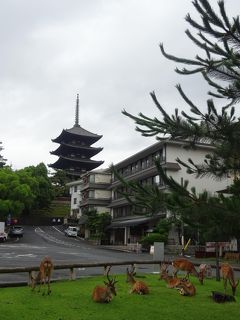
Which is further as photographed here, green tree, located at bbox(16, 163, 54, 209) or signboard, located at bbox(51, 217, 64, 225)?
signboard, located at bbox(51, 217, 64, 225)

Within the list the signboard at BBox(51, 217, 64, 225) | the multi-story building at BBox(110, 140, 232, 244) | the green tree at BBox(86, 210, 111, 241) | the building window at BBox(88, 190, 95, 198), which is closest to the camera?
the multi-story building at BBox(110, 140, 232, 244)

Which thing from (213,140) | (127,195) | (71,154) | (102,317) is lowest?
(102,317)

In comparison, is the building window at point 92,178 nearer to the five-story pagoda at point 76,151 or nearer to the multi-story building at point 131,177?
the multi-story building at point 131,177

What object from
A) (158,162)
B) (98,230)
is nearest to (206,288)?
(158,162)

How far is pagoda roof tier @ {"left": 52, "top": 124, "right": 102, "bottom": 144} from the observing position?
87062 millimetres

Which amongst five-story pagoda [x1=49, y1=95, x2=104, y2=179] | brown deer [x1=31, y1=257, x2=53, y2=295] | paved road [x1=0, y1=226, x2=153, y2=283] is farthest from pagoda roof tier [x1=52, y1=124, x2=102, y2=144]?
brown deer [x1=31, y1=257, x2=53, y2=295]

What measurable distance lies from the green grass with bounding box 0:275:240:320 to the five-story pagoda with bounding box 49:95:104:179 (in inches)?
2936

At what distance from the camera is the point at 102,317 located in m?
9.92

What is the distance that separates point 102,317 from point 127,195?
2.83 metres

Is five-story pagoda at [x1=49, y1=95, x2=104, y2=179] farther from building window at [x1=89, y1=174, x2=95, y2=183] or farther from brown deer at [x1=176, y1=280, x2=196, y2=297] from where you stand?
brown deer at [x1=176, y1=280, x2=196, y2=297]

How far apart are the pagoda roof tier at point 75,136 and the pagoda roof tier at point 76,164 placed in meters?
3.49

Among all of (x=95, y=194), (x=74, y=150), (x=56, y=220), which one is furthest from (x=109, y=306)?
(x=74, y=150)

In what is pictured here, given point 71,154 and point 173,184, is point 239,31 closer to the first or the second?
point 173,184

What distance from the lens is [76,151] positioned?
292ft
